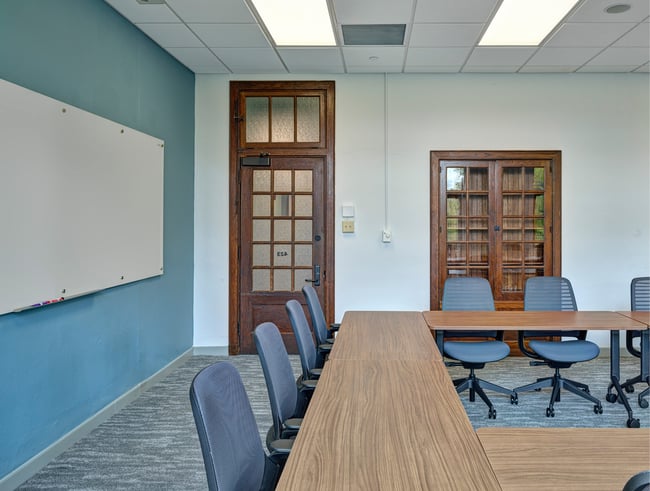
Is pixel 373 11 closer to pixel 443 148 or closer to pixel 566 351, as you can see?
pixel 443 148

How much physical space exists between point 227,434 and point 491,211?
4.41 m

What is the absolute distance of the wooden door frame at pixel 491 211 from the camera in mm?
5043

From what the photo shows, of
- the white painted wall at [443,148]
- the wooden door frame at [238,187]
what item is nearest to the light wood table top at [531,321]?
the white painted wall at [443,148]

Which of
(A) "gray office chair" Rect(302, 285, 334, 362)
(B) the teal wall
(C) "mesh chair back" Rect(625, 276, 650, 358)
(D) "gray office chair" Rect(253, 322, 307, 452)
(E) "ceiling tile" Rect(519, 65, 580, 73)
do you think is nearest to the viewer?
(D) "gray office chair" Rect(253, 322, 307, 452)

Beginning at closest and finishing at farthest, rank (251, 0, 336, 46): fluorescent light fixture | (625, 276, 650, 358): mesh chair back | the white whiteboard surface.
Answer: the white whiteboard surface → (251, 0, 336, 46): fluorescent light fixture → (625, 276, 650, 358): mesh chair back

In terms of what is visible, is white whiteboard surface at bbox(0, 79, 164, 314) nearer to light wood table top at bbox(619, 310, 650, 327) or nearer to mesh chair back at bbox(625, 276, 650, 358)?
light wood table top at bbox(619, 310, 650, 327)

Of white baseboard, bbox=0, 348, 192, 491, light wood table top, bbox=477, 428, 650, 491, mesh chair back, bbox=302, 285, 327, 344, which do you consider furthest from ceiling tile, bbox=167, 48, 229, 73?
light wood table top, bbox=477, 428, 650, 491

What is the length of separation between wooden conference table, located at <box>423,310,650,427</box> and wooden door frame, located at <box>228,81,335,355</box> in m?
1.60

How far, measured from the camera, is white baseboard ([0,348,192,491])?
2.46 meters

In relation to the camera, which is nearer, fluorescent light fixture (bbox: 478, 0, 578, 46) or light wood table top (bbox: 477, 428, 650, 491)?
light wood table top (bbox: 477, 428, 650, 491)

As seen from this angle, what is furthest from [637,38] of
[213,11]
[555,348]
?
[213,11]

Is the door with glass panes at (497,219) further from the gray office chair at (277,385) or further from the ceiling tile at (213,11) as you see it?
the gray office chair at (277,385)

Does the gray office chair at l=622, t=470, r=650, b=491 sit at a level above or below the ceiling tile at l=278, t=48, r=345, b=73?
below

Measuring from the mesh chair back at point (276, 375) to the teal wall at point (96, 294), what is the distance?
1427 mm
